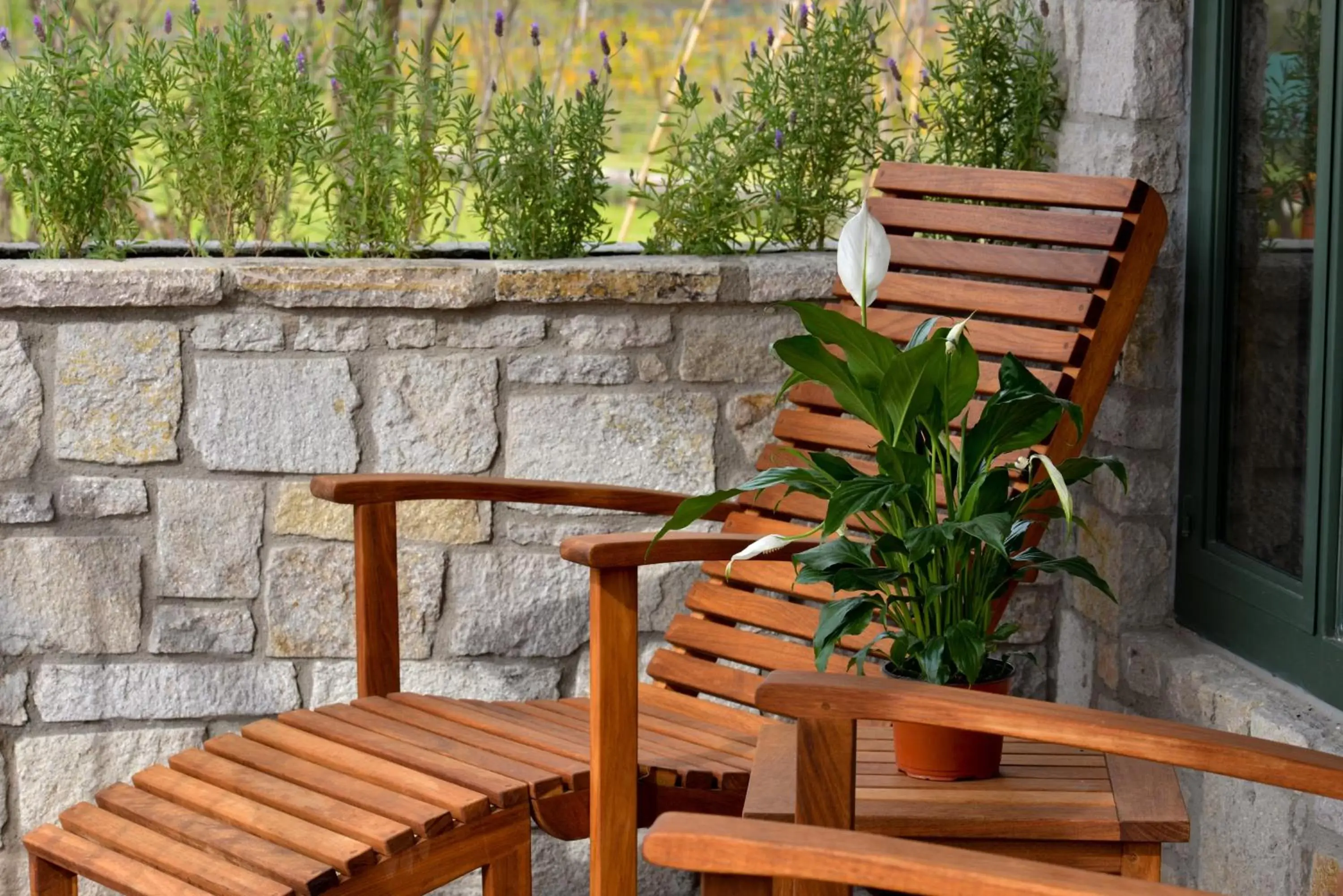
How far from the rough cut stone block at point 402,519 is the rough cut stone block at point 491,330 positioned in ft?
0.96

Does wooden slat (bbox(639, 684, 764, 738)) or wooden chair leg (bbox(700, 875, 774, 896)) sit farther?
wooden slat (bbox(639, 684, 764, 738))

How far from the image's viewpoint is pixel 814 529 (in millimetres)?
1722

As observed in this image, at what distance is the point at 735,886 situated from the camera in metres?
1.29

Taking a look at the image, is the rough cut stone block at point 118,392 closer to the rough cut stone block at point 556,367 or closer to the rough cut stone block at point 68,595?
the rough cut stone block at point 68,595

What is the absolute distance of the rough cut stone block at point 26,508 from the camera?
2781 millimetres

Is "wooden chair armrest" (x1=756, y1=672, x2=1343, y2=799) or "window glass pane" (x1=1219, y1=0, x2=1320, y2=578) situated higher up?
"window glass pane" (x1=1219, y1=0, x2=1320, y2=578)

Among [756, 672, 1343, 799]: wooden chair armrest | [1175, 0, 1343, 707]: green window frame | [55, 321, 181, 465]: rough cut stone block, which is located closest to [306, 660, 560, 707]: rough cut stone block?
[55, 321, 181, 465]: rough cut stone block

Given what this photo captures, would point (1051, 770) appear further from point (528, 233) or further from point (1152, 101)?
point (528, 233)

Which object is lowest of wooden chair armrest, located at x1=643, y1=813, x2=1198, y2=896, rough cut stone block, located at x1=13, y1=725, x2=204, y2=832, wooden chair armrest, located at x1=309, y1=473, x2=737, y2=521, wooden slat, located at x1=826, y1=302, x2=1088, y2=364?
rough cut stone block, located at x1=13, y1=725, x2=204, y2=832

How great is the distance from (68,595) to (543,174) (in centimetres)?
117

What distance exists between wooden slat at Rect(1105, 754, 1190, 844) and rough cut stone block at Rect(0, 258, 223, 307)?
5.83 ft

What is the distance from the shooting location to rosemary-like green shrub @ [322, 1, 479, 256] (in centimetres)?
292

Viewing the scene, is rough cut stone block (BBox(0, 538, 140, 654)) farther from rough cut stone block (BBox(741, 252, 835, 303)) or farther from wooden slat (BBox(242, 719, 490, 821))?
rough cut stone block (BBox(741, 252, 835, 303))

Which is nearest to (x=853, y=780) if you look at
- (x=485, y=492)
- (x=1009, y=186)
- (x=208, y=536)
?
(x=485, y=492)
